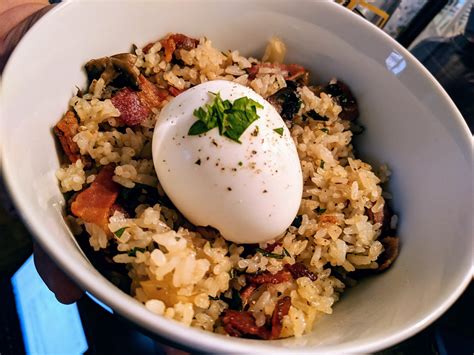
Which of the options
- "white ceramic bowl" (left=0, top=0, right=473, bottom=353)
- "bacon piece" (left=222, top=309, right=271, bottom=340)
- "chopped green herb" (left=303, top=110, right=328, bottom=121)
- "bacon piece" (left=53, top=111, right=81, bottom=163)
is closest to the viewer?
"white ceramic bowl" (left=0, top=0, right=473, bottom=353)

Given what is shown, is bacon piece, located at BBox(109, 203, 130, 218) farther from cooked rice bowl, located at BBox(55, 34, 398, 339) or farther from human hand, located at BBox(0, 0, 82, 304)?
human hand, located at BBox(0, 0, 82, 304)

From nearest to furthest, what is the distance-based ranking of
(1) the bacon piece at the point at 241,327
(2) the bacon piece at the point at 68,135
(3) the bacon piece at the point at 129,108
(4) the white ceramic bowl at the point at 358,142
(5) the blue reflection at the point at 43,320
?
1. (4) the white ceramic bowl at the point at 358,142
2. (1) the bacon piece at the point at 241,327
3. (2) the bacon piece at the point at 68,135
4. (3) the bacon piece at the point at 129,108
5. (5) the blue reflection at the point at 43,320

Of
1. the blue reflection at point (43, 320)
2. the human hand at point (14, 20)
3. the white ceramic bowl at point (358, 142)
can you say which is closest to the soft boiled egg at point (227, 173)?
the white ceramic bowl at point (358, 142)

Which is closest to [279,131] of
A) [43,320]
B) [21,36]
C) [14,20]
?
[21,36]

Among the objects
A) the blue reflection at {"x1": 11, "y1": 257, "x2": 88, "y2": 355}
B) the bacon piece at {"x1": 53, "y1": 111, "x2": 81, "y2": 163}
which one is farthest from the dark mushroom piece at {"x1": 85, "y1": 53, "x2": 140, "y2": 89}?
the blue reflection at {"x1": 11, "y1": 257, "x2": 88, "y2": 355}

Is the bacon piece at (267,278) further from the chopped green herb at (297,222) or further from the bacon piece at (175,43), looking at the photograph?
the bacon piece at (175,43)

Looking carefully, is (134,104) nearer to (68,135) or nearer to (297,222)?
(68,135)
